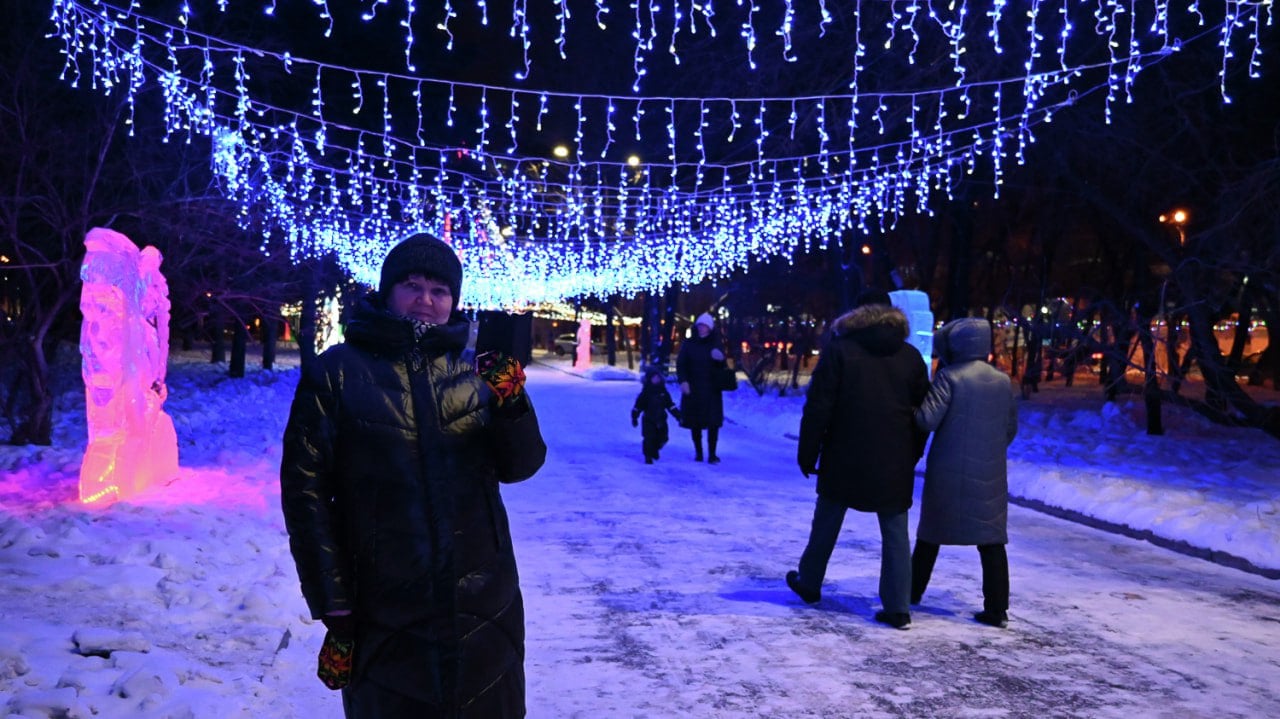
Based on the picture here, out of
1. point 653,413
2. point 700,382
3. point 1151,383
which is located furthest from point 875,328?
point 1151,383

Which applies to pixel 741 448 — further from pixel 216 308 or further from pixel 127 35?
pixel 127 35

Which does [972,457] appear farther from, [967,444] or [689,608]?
[689,608]

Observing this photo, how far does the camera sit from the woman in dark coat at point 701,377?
12.0 m

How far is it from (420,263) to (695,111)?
59.6 feet

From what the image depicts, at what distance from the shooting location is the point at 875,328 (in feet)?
17.7

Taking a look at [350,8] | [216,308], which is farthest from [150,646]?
[216,308]

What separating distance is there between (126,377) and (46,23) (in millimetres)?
6436

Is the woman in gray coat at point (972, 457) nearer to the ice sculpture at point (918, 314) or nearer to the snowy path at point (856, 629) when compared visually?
the snowy path at point (856, 629)

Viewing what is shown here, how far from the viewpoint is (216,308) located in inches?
677

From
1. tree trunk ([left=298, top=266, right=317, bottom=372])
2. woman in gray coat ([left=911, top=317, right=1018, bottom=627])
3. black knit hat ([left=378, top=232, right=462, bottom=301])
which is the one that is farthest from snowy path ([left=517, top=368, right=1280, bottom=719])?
tree trunk ([left=298, top=266, right=317, bottom=372])

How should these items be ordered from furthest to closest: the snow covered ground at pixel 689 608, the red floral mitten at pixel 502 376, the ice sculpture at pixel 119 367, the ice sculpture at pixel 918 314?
the ice sculpture at pixel 918 314
the ice sculpture at pixel 119 367
the snow covered ground at pixel 689 608
the red floral mitten at pixel 502 376

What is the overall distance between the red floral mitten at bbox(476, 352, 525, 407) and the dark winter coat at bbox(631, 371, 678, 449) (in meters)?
9.48

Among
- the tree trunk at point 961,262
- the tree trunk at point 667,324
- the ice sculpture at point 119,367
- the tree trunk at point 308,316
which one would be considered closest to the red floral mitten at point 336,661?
the ice sculpture at point 119,367

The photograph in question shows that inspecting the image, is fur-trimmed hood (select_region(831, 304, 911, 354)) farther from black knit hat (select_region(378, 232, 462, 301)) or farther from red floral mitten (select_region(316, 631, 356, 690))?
red floral mitten (select_region(316, 631, 356, 690))
